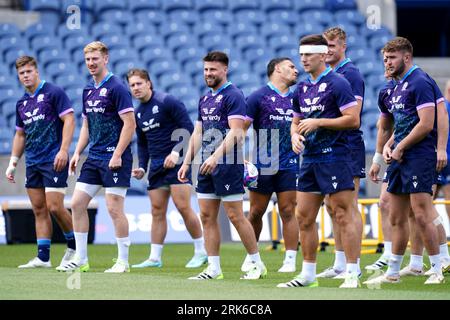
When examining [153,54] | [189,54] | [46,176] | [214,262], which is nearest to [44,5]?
[153,54]

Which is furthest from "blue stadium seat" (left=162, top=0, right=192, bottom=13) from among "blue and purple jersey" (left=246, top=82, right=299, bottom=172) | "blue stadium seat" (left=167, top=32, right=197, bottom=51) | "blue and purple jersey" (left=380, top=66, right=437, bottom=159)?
"blue and purple jersey" (left=380, top=66, right=437, bottom=159)

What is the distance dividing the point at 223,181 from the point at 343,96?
182 cm

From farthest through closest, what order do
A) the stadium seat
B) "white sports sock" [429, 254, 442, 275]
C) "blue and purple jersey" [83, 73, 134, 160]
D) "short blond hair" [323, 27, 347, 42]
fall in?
the stadium seat
"blue and purple jersey" [83, 73, 134, 160]
"short blond hair" [323, 27, 347, 42]
"white sports sock" [429, 254, 442, 275]

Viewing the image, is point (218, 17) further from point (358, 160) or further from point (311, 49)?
point (311, 49)

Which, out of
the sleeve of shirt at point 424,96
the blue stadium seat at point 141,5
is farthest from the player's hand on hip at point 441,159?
the blue stadium seat at point 141,5

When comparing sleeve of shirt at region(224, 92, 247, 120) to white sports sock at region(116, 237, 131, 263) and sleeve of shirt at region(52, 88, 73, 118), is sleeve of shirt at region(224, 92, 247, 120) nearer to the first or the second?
white sports sock at region(116, 237, 131, 263)

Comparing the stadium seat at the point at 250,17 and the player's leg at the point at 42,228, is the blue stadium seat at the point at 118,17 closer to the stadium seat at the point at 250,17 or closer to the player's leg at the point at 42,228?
the stadium seat at the point at 250,17

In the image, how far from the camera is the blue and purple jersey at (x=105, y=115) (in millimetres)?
11781

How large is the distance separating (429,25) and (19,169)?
1606cm

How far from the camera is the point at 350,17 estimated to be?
25.9 metres

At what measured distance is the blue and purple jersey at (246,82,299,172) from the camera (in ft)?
40.2

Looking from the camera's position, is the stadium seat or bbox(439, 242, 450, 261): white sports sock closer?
bbox(439, 242, 450, 261): white sports sock

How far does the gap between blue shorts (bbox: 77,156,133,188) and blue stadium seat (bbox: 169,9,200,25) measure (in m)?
13.3

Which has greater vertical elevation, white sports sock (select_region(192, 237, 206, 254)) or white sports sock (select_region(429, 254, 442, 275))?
white sports sock (select_region(429, 254, 442, 275))
